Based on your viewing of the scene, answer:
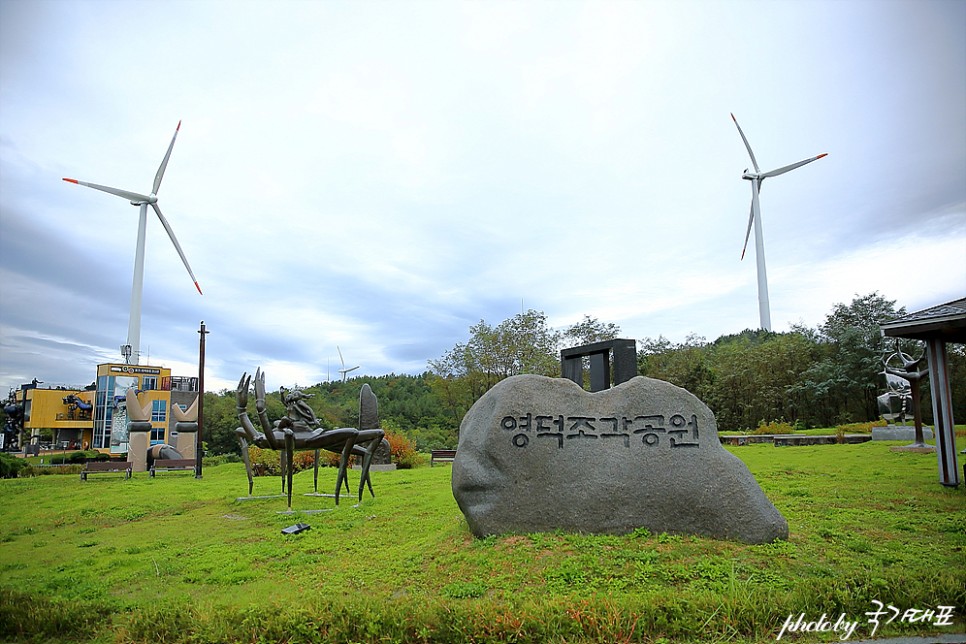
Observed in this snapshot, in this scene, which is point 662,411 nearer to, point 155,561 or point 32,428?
point 155,561

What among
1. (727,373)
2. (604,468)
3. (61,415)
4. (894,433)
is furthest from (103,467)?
(727,373)

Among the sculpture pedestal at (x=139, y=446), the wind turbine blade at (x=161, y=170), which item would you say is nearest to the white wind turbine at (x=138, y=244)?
the wind turbine blade at (x=161, y=170)

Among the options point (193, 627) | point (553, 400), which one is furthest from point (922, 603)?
point (193, 627)

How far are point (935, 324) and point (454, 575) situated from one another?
31.4 ft

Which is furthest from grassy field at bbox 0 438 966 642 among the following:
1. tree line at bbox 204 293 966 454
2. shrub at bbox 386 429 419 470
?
tree line at bbox 204 293 966 454

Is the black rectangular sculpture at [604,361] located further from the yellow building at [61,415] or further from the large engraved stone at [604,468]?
the yellow building at [61,415]

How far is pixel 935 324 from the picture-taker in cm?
1040

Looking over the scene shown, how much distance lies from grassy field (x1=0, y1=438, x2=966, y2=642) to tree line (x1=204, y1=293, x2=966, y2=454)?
84.2 ft

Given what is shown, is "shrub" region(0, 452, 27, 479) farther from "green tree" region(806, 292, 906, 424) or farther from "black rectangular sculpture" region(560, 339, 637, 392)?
"green tree" region(806, 292, 906, 424)

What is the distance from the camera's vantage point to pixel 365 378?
6831 cm

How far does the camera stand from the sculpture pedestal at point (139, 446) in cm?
2320

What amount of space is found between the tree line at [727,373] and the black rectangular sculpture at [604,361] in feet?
80.5

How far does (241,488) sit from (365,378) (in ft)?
174

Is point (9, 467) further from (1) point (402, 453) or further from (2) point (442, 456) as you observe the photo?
(2) point (442, 456)
